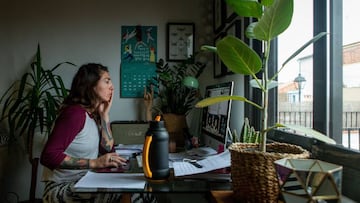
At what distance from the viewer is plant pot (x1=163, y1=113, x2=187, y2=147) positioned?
2539 mm

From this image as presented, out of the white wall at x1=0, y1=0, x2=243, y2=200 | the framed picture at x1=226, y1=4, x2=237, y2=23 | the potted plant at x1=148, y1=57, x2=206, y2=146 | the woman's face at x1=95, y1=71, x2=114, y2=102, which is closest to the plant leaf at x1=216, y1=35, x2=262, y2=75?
the woman's face at x1=95, y1=71, x2=114, y2=102

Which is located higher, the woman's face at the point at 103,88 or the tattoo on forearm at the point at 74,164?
the woman's face at the point at 103,88

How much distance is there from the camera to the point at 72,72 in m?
3.01

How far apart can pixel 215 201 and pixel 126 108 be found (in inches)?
83.4

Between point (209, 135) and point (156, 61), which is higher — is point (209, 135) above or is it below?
below

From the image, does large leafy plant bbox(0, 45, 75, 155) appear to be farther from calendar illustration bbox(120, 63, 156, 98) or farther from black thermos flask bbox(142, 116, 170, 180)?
black thermos flask bbox(142, 116, 170, 180)

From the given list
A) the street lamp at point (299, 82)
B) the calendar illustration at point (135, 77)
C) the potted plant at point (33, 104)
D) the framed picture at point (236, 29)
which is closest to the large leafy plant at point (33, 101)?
the potted plant at point (33, 104)

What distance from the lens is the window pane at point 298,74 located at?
52.4 inches

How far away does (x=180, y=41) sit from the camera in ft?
9.84

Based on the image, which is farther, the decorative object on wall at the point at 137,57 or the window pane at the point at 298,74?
the decorative object on wall at the point at 137,57

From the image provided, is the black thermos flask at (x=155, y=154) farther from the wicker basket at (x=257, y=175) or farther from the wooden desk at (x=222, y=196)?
the wicker basket at (x=257, y=175)

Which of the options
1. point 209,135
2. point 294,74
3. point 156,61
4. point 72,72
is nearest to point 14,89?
point 72,72

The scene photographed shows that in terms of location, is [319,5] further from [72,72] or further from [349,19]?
[72,72]

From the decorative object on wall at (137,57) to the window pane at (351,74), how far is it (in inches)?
80.1
